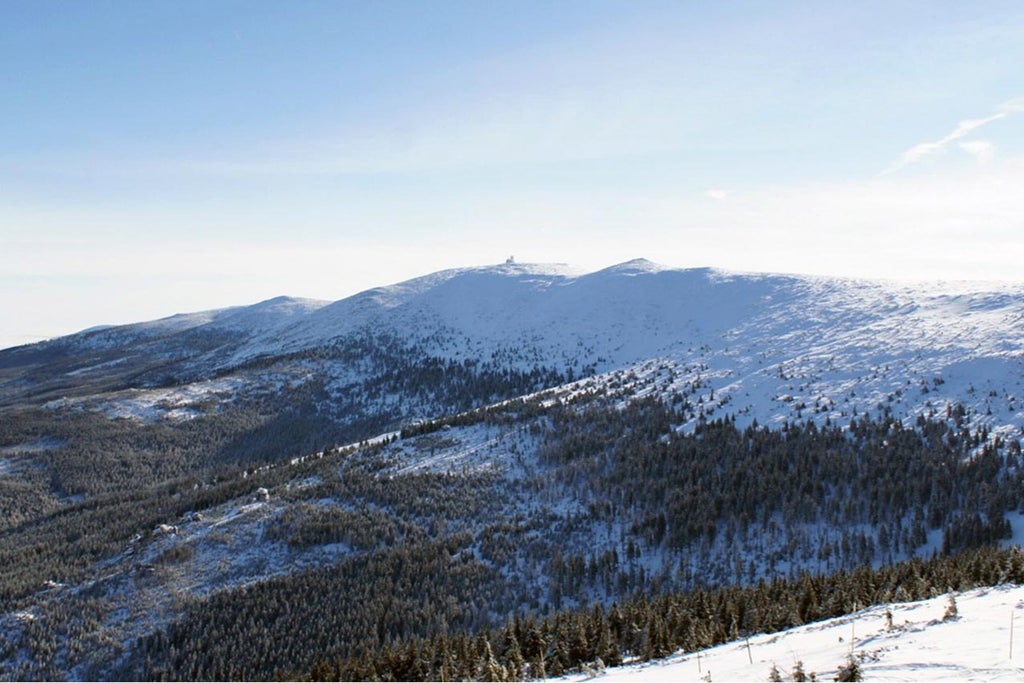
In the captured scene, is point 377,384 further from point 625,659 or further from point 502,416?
point 625,659

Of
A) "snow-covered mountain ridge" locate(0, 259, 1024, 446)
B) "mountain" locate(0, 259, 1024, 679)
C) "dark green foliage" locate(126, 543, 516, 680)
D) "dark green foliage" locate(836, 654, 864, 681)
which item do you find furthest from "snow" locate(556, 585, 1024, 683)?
"snow-covered mountain ridge" locate(0, 259, 1024, 446)

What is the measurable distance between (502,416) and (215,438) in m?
56.3

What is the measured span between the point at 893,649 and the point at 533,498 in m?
38.2

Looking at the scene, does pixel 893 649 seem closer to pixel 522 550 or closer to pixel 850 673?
pixel 850 673

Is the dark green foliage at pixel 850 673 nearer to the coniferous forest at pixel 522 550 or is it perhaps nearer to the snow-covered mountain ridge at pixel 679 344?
the coniferous forest at pixel 522 550

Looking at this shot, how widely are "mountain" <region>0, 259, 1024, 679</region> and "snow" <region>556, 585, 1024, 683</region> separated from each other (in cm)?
1830

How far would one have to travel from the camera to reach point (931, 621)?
1658cm

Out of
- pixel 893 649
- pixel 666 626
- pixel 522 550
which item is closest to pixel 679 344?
pixel 522 550

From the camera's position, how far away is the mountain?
36.9 meters

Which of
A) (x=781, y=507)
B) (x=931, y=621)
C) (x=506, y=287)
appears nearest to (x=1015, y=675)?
(x=931, y=621)

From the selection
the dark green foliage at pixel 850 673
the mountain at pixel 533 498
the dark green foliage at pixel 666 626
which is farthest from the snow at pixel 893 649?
Answer: the mountain at pixel 533 498

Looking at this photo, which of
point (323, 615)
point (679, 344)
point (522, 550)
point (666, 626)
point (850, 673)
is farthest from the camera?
point (679, 344)

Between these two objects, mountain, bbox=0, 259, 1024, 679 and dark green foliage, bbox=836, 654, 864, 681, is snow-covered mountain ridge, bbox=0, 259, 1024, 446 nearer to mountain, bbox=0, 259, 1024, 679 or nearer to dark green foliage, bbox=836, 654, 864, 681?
mountain, bbox=0, 259, 1024, 679

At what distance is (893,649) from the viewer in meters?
14.3
